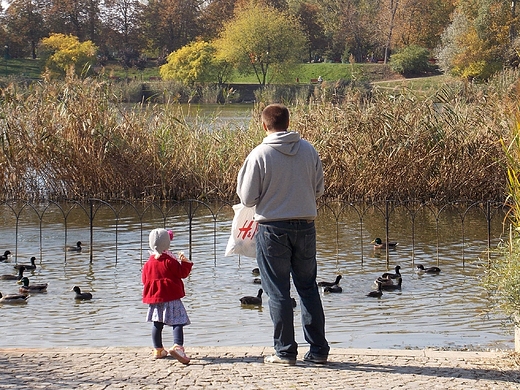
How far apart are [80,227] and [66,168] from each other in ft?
5.59

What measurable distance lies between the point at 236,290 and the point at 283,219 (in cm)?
476

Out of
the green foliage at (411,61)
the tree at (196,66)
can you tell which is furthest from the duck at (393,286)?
the green foliage at (411,61)

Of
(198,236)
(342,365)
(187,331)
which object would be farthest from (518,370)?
(198,236)

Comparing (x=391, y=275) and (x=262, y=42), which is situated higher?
(x=262, y=42)

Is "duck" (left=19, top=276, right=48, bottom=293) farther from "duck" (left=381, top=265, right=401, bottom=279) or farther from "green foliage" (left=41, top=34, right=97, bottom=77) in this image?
"green foliage" (left=41, top=34, right=97, bottom=77)

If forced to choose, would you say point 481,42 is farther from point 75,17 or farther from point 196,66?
point 75,17

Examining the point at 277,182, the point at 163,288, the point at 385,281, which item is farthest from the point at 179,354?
the point at 385,281

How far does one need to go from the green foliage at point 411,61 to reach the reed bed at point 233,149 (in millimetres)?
49101

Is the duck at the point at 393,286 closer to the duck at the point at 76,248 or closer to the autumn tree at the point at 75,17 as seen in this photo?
the duck at the point at 76,248

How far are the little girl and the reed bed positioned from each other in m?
10.00

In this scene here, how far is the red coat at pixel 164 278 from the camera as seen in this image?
6.51 meters

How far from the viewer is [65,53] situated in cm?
6247

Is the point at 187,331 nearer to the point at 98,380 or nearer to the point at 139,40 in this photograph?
the point at 98,380

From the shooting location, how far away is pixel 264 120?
6.34m
